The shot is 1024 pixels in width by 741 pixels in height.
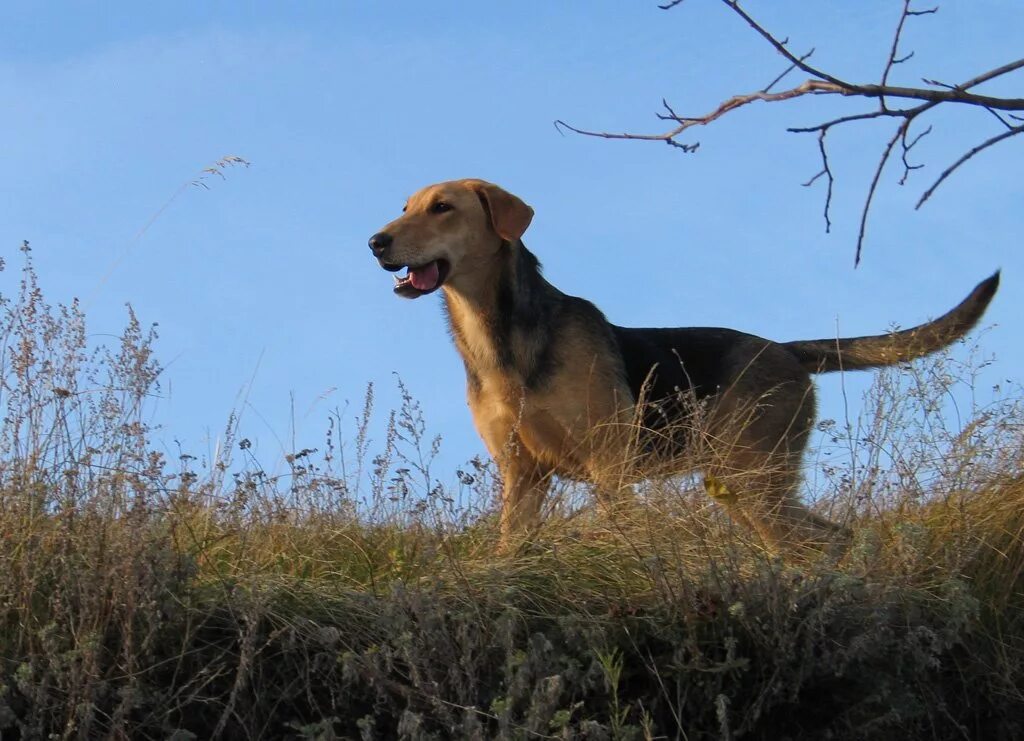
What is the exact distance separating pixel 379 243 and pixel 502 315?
32.7 inches

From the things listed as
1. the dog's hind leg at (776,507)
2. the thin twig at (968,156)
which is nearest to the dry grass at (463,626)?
the dog's hind leg at (776,507)

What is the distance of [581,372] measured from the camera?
7129mm

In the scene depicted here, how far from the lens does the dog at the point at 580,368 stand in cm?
678

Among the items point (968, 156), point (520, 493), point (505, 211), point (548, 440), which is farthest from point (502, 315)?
point (968, 156)

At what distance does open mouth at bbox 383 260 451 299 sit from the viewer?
725 cm

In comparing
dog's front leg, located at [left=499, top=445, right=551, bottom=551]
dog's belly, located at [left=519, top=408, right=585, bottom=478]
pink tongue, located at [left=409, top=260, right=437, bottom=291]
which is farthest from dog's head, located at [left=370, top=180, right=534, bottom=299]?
dog's front leg, located at [left=499, top=445, right=551, bottom=551]

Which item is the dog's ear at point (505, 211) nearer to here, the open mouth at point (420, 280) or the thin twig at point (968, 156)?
the open mouth at point (420, 280)

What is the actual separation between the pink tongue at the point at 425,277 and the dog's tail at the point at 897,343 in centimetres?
236

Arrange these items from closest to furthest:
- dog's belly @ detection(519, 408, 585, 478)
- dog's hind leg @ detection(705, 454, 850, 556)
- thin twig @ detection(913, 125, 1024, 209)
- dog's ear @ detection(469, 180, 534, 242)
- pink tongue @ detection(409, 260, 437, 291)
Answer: thin twig @ detection(913, 125, 1024, 209) → dog's hind leg @ detection(705, 454, 850, 556) → dog's belly @ detection(519, 408, 585, 478) → pink tongue @ detection(409, 260, 437, 291) → dog's ear @ detection(469, 180, 534, 242)

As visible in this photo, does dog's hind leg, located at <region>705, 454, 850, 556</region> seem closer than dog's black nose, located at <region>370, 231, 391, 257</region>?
Yes

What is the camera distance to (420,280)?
286 inches

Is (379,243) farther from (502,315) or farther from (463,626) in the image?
(463,626)

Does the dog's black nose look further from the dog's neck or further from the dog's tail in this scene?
the dog's tail

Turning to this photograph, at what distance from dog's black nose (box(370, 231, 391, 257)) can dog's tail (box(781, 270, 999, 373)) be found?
2645 millimetres
